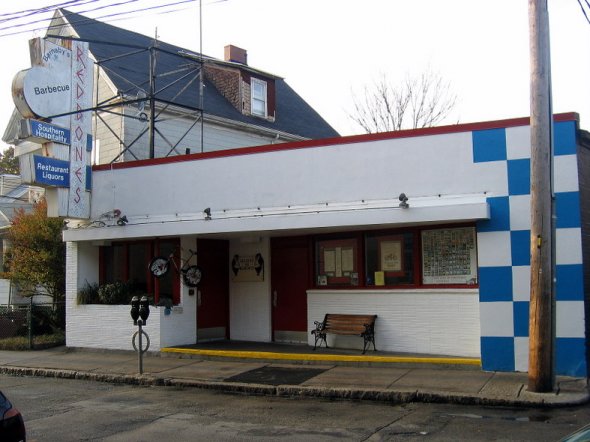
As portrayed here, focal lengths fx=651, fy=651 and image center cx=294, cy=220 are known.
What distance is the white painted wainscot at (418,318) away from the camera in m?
11.7

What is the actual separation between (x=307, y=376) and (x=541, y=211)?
15.4 feet

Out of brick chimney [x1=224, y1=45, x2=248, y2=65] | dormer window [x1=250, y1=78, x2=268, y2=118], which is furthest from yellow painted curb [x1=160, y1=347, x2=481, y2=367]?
brick chimney [x1=224, y1=45, x2=248, y2=65]

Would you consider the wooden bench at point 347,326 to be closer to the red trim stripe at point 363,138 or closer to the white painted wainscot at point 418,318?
the white painted wainscot at point 418,318

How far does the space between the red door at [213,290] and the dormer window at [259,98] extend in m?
9.04

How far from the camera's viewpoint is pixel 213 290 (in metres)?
15.4

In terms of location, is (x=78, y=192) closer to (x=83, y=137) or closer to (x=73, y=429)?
(x=83, y=137)

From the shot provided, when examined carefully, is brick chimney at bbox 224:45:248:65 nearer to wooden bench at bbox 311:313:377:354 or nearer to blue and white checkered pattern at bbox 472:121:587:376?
wooden bench at bbox 311:313:377:354

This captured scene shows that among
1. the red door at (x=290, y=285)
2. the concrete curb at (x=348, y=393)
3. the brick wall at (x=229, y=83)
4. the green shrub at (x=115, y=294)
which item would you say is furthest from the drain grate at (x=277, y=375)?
the brick wall at (x=229, y=83)

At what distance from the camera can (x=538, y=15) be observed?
29.7 ft

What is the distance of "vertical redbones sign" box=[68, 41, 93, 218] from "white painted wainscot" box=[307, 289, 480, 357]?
618 cm

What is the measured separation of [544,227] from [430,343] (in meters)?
3.89

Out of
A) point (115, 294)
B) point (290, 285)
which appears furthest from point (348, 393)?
point (115, 294)

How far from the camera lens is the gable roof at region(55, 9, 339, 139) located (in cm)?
2005

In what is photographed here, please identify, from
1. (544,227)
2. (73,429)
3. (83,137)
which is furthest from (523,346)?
(83,137)
